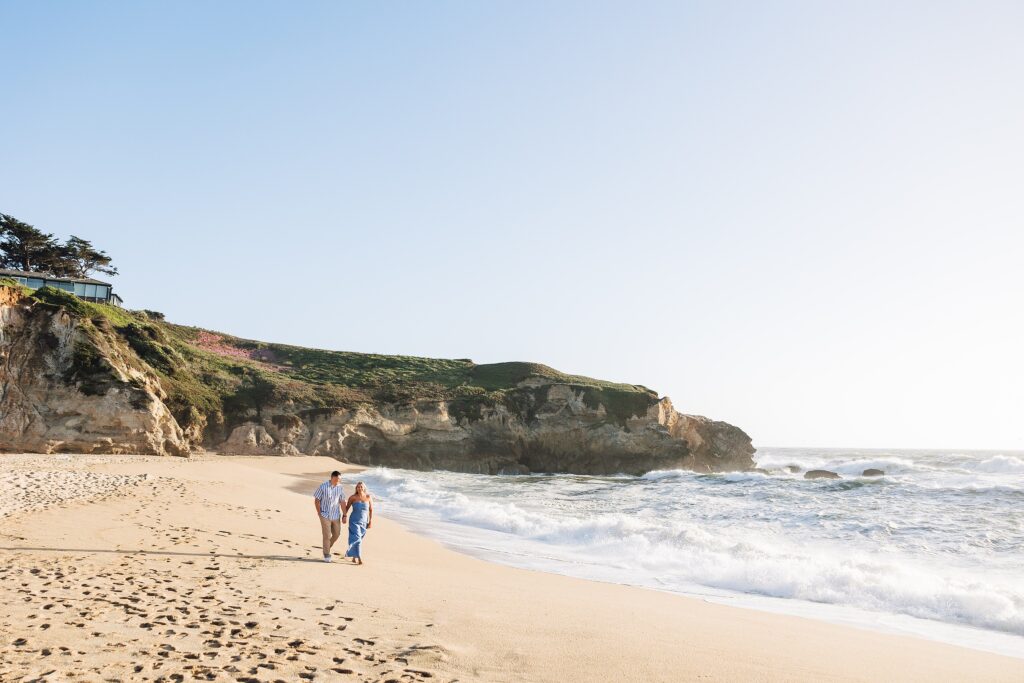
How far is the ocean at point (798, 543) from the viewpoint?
9.77m

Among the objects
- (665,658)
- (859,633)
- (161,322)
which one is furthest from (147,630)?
(161,322)

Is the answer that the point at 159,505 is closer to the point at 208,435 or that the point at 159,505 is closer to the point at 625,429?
the point at 208,435

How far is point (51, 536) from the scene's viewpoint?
9500 millimetres

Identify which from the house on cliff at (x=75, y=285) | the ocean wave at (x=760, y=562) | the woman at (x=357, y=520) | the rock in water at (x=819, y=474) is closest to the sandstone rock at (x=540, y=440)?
the rock in water at (x=819, y=474)

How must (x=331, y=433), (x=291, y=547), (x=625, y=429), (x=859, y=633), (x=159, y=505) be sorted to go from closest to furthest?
(x=859, y=633), (x=291, y=547), (x=159, y=505), (x=331, y=433), (x=625, y=429)

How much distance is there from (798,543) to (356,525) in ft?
36.1

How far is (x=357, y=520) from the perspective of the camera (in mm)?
10734

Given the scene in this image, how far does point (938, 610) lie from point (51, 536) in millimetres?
14151

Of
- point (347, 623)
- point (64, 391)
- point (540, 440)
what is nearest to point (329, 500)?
point (347, 623)

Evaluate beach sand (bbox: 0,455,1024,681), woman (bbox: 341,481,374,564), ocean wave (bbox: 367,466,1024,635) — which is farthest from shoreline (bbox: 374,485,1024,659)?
woman (bbox: 341,481,374,564)

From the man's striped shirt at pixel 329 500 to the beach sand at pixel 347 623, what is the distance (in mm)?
751

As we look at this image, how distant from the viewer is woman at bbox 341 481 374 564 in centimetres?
1043

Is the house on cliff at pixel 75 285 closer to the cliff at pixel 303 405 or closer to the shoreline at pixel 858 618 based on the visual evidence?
the cliff at pixel 303 405

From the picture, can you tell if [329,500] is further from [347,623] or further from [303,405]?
[303,405]
